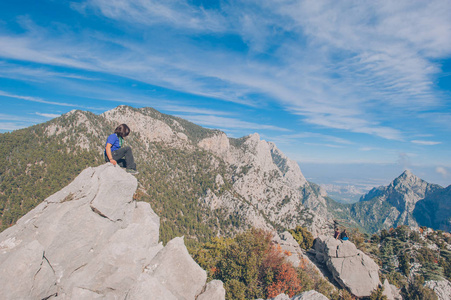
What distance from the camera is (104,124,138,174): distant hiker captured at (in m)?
14.4

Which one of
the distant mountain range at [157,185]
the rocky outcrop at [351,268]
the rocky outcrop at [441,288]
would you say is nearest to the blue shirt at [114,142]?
the rocky outcrop at [351,268]

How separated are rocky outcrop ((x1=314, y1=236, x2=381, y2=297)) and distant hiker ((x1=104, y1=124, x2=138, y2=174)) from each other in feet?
Result: 94.6

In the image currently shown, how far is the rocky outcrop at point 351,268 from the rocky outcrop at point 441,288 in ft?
48.5

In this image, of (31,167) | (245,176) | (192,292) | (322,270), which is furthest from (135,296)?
(245,176)

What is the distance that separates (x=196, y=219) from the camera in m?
160

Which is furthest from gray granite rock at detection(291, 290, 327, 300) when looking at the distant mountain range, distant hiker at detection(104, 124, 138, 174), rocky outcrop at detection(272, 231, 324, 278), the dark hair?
the distant mountain range

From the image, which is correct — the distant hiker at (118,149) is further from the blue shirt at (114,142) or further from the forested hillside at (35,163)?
the forested hillside at (35,163)

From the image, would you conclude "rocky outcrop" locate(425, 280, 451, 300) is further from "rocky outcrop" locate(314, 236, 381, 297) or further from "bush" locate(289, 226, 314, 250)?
"bush" locate(289, 226, 314, 250)

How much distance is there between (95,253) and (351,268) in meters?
29.4

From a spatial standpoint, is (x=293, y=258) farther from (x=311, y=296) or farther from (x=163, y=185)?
(x=163, y=185)

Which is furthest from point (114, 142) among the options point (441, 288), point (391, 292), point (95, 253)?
point (441, 288)

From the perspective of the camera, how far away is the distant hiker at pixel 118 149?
1437 cm

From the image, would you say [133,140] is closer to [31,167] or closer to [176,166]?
[176,166]

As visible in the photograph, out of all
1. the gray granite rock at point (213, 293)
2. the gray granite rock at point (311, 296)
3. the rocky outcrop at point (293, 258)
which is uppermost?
the gray granite rock at point (311, 296)
